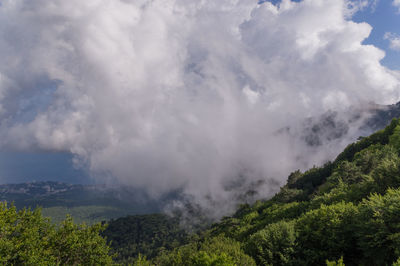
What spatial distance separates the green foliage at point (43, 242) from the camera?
32875 millimetres

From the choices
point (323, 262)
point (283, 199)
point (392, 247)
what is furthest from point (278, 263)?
point (283, 199)

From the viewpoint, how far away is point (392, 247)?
2962 cm

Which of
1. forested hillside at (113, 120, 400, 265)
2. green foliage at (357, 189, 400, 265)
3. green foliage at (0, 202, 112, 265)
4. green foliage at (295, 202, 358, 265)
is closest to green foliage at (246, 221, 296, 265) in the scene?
forested hillside at (113, 120, 400, 265)

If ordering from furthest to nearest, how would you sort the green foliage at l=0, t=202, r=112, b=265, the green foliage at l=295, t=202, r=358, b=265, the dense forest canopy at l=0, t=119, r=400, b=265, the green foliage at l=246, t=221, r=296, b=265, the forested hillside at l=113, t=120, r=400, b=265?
the green foliage at l=246, t=221, r=296, b=265
the green foliage at l=295, t=202, r=358, b=265
the green foliage at l=0, t=202, r=112, b=265
the dense forest canopy at l=0, t=119, r=400, b=265
the forested hillside at l=113, t=120, r=400, b=265

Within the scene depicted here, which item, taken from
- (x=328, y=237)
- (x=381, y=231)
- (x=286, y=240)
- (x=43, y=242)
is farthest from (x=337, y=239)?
(x=43, y=242)

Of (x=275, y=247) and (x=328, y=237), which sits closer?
(x=328, y=237)

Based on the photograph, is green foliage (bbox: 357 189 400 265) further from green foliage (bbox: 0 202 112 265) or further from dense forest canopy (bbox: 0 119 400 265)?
green foliage (bbox: 0 202 112 265)

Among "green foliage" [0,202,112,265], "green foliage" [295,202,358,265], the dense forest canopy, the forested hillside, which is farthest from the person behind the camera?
"green foliage" [295,202,358,265]

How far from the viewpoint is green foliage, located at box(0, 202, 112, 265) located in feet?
108

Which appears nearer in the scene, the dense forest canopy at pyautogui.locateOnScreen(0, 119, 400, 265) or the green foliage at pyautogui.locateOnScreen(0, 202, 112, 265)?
the dense forest canopy at pyautogui.locateOnScreen(0, 119, 400, 265)

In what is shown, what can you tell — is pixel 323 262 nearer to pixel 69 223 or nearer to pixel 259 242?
pixel 259 242

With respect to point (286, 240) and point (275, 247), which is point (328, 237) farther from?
point (275, 247)

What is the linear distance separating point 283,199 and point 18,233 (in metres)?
110

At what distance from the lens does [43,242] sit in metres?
37.5
